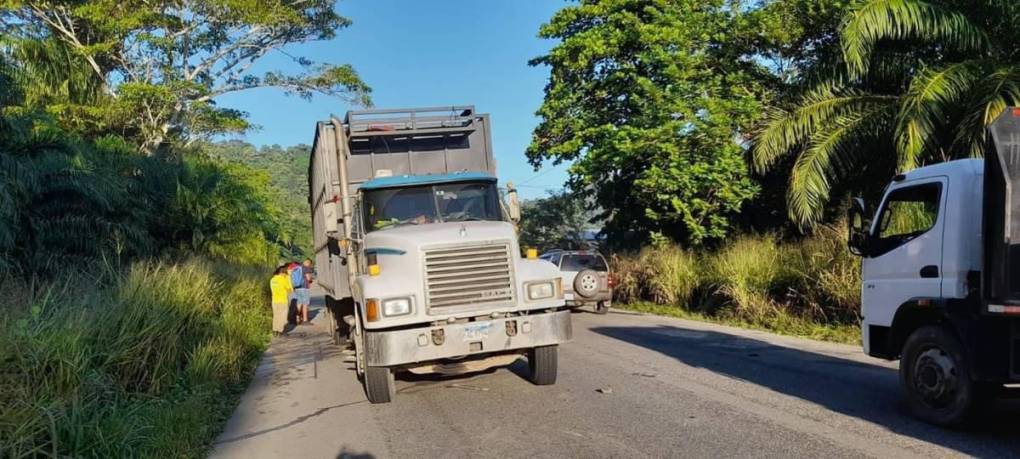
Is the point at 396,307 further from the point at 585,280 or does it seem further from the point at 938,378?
the point at 585,280

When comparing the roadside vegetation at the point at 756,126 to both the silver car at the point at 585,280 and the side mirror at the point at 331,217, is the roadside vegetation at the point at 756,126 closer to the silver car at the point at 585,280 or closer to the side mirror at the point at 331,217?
the silver car at the point at 585,280

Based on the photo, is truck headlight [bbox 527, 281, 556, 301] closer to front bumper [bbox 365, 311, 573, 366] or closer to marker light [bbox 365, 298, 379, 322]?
front bumper [bbox 365, 311, 573, 366]

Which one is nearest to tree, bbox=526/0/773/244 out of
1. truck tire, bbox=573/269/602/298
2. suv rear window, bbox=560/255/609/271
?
suv rear window, bbox=560/255/609/271

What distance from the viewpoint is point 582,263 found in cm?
1941

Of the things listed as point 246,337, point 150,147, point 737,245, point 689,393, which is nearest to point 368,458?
point 689,393

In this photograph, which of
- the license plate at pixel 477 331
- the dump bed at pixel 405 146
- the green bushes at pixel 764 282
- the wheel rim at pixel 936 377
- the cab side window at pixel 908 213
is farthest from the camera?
the green bushes at pixel 764 282

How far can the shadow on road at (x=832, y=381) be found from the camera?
6082mm

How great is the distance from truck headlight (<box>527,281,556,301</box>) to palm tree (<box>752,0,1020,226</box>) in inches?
342

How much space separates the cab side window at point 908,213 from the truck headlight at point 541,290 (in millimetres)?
3392

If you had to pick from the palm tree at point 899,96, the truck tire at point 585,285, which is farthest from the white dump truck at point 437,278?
the palm tree at point 899,96

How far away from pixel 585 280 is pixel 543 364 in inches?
378

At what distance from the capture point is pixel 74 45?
23.3 m

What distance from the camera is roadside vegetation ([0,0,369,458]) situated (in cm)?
632

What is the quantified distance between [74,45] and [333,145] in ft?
58.7
